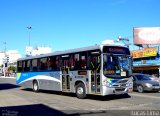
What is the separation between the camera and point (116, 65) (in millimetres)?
17953

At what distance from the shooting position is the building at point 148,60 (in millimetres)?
48594

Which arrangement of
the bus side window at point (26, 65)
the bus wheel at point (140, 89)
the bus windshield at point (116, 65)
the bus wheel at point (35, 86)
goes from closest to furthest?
the bus windshield at point (116, 65) < the bus wheel at point (140, 89) < the bus wheel at point (35, 86) < the bus side window at point (26, 65)

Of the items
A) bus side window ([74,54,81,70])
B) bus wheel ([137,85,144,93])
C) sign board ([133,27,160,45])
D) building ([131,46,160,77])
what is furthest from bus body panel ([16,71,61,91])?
sign board ([133,27,160,45])

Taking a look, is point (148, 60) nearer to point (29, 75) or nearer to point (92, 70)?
point (29, 75)

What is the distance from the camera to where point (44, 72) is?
77.7 feet

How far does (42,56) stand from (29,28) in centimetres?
4592

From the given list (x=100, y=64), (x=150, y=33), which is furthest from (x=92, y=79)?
(x=150, y=33)

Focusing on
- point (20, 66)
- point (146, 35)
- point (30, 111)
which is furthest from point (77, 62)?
point (146, 35)

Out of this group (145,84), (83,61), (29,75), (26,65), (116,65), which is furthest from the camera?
(26,65)

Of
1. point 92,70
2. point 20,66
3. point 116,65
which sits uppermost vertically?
point 20,66

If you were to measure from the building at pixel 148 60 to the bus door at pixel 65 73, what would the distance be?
29.2 m

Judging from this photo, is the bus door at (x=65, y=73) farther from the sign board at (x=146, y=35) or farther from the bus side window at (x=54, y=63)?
the sign board at (x=146, y=35)

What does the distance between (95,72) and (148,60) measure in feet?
110

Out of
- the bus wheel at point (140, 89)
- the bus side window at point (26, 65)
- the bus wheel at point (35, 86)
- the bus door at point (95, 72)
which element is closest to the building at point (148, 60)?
the bus wheel at point (140, 89)
